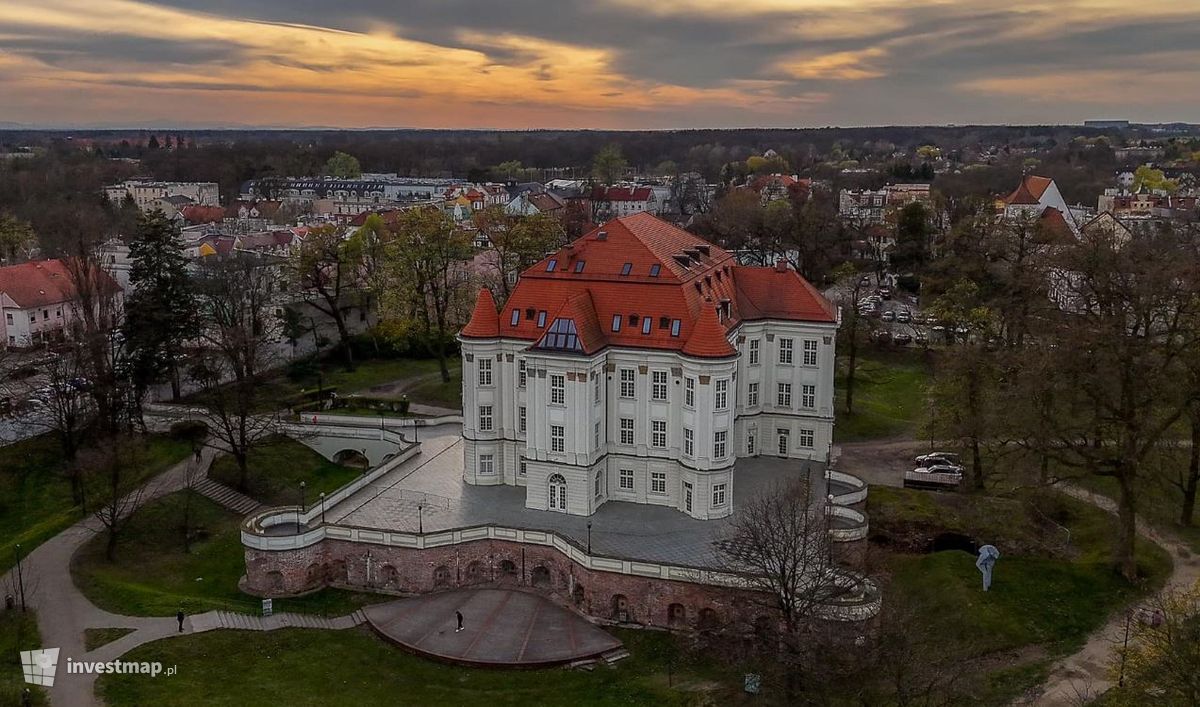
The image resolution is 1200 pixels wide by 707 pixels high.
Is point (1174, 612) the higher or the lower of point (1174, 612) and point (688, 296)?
the lower

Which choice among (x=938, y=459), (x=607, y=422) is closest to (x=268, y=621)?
(x=607, y=422)

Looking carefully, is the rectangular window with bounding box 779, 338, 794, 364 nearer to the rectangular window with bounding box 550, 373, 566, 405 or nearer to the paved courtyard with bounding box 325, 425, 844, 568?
the paved courtyard with bounding box 325, 425, 844, 568

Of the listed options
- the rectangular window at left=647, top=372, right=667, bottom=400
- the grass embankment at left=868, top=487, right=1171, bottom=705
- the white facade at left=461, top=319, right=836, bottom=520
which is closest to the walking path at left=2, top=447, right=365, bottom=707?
the white facade at left=461, top=319, right=836, bottom=520

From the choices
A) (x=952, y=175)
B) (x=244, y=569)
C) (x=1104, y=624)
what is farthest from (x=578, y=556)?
(x=952, y=175)

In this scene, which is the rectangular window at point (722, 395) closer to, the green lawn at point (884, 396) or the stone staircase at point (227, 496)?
the green lawn at point (884, 396)

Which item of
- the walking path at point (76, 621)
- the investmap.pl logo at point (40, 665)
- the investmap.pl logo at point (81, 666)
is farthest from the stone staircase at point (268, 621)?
the investmap.pl logo at point (40, 665)

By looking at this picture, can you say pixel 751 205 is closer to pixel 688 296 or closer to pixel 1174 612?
pixel 688 296
